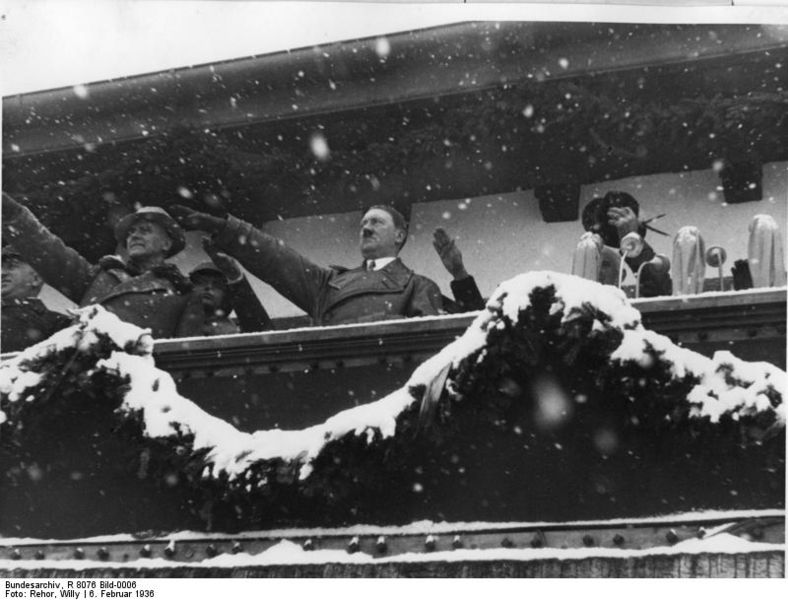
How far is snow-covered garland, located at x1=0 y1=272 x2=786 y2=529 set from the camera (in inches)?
267

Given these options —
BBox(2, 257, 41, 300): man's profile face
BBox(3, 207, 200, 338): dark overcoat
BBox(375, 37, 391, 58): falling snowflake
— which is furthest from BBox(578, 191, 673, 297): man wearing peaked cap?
BBox(2, 257, 41, 300): man's profile face

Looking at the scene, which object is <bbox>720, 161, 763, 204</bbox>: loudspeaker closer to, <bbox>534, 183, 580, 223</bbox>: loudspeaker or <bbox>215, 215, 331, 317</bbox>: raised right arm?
<bbox>534, 183, 580, 223</bbox>: loudspeaker

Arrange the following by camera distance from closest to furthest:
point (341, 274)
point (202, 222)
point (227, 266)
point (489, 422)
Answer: point (489, 422)
point (202, 222)
point (341, 274)
point (227, 266)

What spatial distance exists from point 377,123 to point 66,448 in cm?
266

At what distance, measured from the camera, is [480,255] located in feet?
30.2

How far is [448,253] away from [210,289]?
53.0 inches

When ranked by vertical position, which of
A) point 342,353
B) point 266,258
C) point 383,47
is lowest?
point 342,353

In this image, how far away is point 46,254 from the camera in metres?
8.92

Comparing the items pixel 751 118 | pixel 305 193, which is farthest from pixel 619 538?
pixel 305 193

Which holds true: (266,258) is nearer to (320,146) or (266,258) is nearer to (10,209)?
(320,146)

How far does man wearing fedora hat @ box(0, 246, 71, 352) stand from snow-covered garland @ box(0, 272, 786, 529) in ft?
3.86

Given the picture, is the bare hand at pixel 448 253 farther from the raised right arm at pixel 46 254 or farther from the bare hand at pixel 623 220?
the raised right arm at pixel 46 254

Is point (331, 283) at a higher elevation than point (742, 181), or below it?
below

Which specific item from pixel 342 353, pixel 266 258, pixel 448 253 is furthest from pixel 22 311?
pixel 448 253
